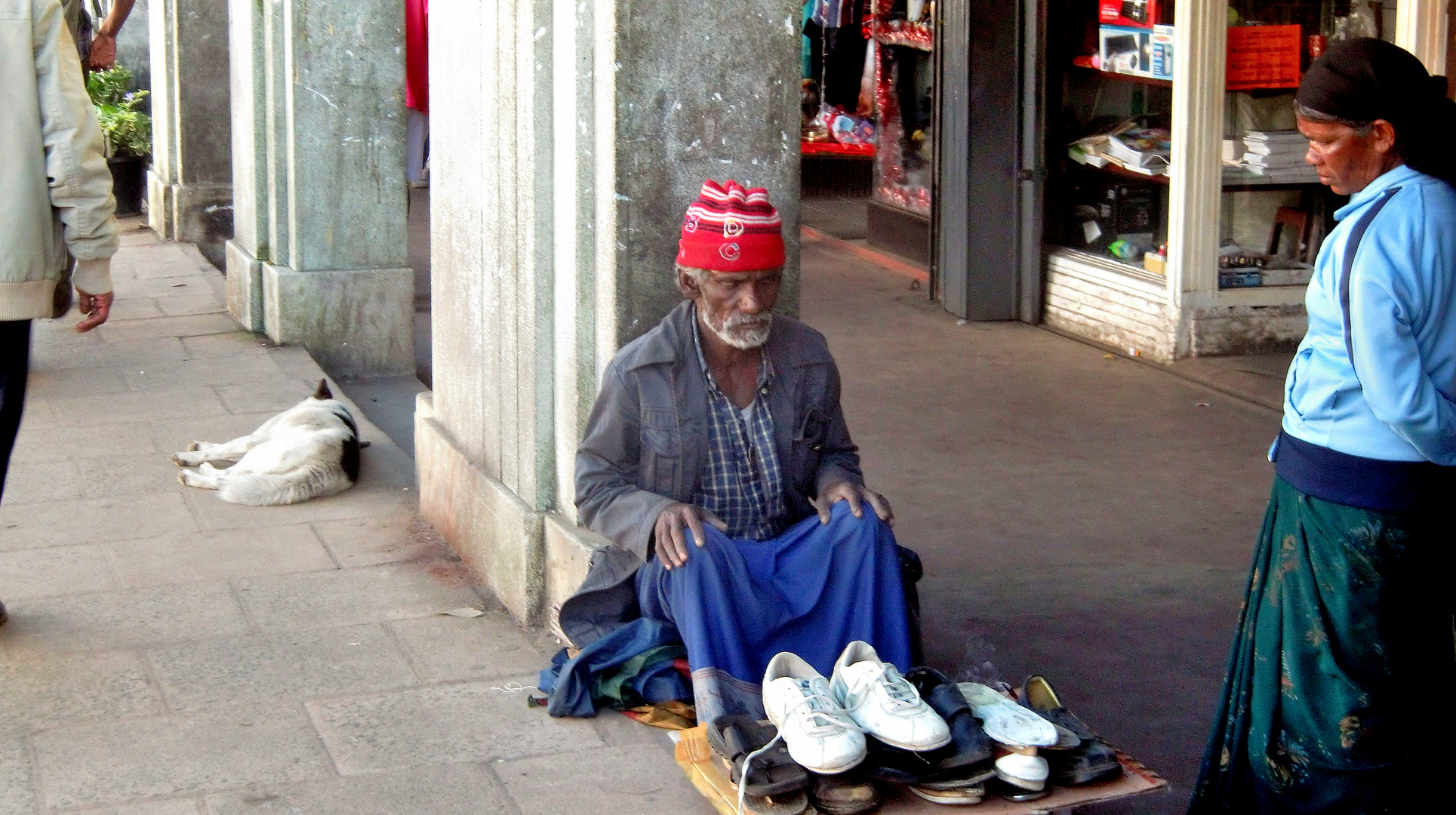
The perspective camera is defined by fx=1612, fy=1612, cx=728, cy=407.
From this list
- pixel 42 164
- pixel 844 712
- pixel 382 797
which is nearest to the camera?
pixel 844 712

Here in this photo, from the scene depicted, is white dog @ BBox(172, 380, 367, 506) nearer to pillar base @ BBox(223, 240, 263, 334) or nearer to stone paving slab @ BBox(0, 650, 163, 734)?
stone paving slab @ BBox(0, 650, 163, 734)

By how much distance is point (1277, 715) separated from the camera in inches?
123

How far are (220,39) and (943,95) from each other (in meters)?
4.72

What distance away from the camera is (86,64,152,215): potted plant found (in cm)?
1238

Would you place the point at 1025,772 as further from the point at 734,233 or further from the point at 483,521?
the point at 483,521

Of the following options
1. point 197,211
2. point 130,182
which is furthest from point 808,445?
point 130,182

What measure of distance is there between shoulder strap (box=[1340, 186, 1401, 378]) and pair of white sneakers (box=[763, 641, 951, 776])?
1022mm

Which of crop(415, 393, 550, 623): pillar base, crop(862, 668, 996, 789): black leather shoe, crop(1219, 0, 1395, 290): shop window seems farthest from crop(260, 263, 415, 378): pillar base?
crop(862, 668, 996, 789): black leather shoe

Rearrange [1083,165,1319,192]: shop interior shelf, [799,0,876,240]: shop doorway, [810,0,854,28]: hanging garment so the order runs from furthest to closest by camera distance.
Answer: [799,0,876,240]: shop doorway → [810,0,854,28]: hanging garment → [1083,165,1319,192]: shop interior shelf

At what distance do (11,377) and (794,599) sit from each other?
2.23 m

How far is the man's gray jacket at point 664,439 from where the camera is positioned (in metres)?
3.71

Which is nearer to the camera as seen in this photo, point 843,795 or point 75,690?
point 843,795

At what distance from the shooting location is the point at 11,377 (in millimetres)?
4281

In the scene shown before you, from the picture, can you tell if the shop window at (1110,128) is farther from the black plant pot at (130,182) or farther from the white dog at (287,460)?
the black plant pot at (130,182)
